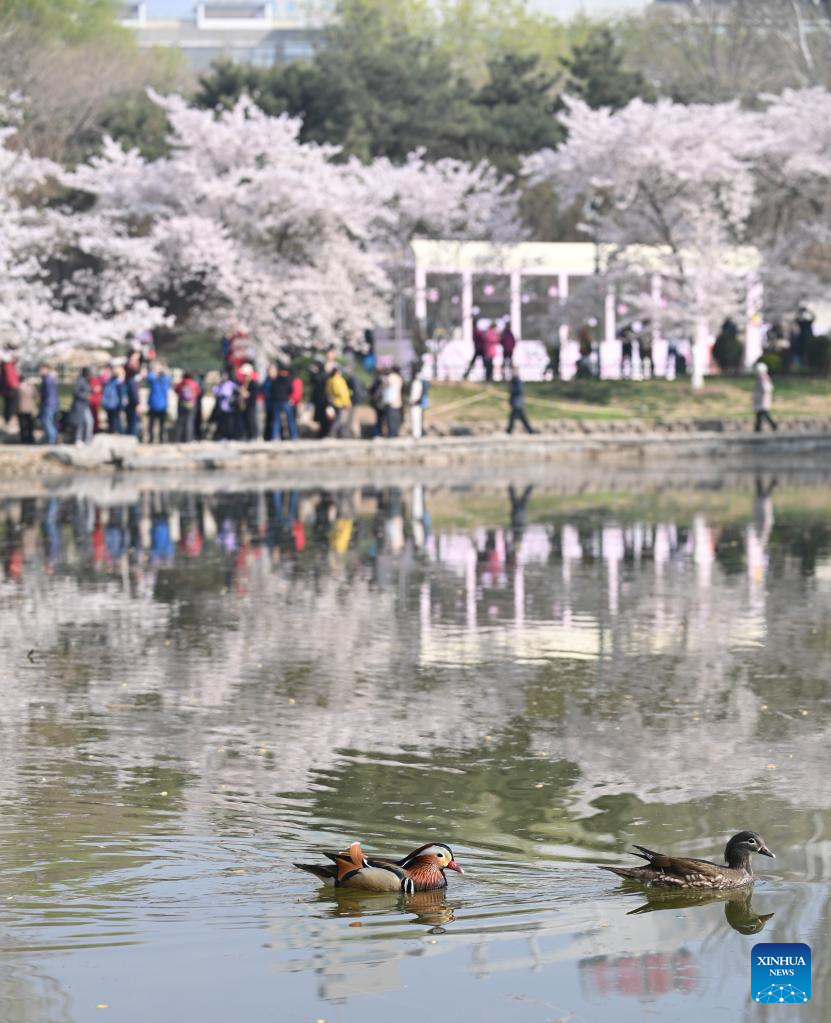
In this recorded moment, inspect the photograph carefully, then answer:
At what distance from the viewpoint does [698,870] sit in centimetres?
727

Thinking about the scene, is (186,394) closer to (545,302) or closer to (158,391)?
(158,391)

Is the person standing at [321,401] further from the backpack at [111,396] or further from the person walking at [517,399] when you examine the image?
the backpack at [111,396]

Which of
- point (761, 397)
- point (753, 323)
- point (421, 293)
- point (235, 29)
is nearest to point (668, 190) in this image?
point (753, 323)

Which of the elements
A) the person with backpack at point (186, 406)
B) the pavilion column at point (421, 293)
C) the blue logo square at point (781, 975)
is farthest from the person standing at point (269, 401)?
the blue logo square at point (781, 975)

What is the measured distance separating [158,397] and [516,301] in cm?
1793

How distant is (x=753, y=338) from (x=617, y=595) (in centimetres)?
3861

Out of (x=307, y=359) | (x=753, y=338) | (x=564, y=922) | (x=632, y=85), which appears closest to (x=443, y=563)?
(x=564, y=922)

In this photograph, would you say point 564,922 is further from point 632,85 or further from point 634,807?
point 632,85

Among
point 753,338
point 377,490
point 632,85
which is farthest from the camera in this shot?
point 632,85

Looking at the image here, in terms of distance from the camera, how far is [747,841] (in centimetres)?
743

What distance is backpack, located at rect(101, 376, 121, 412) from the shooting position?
37031 millimetres

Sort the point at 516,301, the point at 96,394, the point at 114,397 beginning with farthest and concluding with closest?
the point at 516,301
the point at 96,394
the point at 114,397

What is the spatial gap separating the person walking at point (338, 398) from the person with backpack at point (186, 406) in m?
2.69

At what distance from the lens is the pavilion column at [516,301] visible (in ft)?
173
